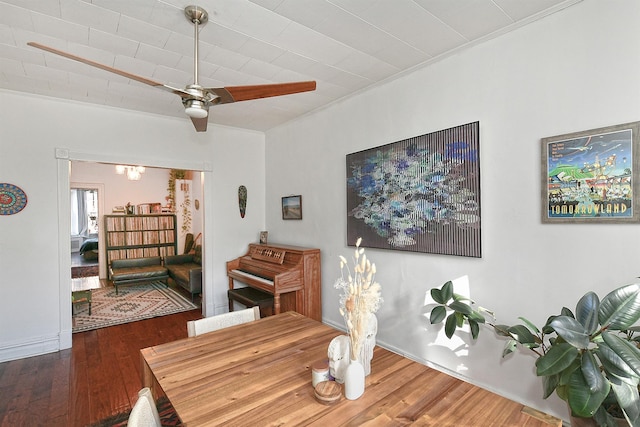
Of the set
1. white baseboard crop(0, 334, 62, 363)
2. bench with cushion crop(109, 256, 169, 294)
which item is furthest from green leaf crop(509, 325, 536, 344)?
bench with cushion crop(109, 256, 169, 294)

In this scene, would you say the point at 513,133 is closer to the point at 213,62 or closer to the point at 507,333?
the point at 507,333

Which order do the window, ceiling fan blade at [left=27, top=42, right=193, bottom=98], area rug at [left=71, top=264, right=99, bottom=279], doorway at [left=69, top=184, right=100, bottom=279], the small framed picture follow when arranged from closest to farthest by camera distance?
1. ceiling fan blade at [left=27, top=42, right=193, bottom=98]
2. the small framed picture
3. area rug at [left=71, top=264, right=99, bottom=279]
4. doorway at [left=69, top=184, right=100, bottom=279]
5. the window

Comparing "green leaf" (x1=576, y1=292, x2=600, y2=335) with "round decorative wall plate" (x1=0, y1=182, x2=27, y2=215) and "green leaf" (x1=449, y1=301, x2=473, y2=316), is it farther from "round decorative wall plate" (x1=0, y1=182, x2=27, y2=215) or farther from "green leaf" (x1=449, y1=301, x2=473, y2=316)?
"round decorative wall plate" (x1=0, y1=182, x2=27, y2=215)

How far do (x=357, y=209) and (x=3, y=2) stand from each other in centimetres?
289

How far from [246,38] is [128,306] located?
4.45 meters

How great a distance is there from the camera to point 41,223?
3270 mm

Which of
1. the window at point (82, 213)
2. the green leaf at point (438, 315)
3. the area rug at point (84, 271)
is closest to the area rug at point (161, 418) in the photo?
the green leaf at point (438, 315)

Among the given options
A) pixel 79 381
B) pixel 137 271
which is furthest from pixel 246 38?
pixel 137 271

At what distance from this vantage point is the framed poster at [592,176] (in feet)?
5.50

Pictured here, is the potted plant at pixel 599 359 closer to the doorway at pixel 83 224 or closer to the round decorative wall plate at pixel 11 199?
the round decorative wall plate at pixel 11 199

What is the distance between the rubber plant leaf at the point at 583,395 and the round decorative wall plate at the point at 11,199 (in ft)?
14.8

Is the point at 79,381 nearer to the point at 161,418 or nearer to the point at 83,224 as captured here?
the point at 161,418

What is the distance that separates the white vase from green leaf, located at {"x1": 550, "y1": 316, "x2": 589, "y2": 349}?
81cm

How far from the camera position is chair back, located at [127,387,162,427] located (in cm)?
97
